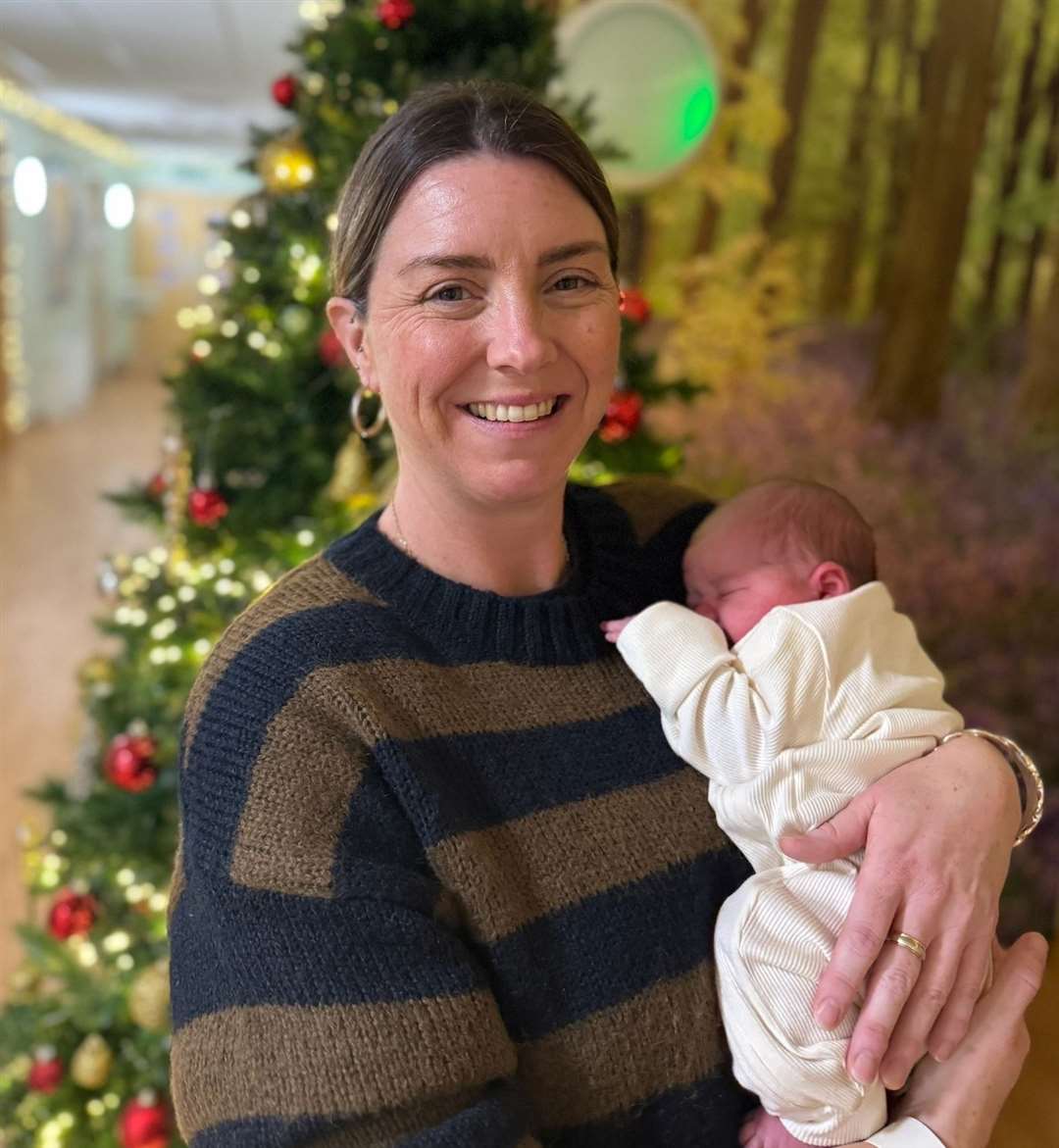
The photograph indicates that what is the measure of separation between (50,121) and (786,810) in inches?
458

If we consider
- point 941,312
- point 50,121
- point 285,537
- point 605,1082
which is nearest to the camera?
point 605,1082

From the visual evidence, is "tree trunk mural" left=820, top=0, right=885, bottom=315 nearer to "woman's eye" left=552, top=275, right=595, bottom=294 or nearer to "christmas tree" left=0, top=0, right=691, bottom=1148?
"christmas tree" left=0, top=0, right=691, bottom=1148

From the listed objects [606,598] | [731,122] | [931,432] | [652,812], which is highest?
[731,122]

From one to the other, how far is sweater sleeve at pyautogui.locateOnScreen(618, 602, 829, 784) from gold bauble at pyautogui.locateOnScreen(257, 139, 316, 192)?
157 cm

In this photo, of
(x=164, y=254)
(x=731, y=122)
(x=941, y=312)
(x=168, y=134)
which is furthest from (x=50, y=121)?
(x=941, y=312)

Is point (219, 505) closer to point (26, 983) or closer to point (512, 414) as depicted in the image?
point (26, 983)

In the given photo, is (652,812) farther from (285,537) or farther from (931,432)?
(931,432)

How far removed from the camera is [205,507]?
233cm

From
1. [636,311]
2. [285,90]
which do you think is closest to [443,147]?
[636,311]

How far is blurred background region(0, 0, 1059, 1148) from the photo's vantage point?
2.19 m

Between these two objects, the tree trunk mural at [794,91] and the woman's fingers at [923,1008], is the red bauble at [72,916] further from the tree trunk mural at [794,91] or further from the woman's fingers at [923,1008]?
the tree trunk mural at [794,91]

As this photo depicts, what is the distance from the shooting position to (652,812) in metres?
1.06

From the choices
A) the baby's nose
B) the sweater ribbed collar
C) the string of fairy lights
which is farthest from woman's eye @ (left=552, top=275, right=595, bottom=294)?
the string of fairy lights

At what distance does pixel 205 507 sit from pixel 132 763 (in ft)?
1.90
